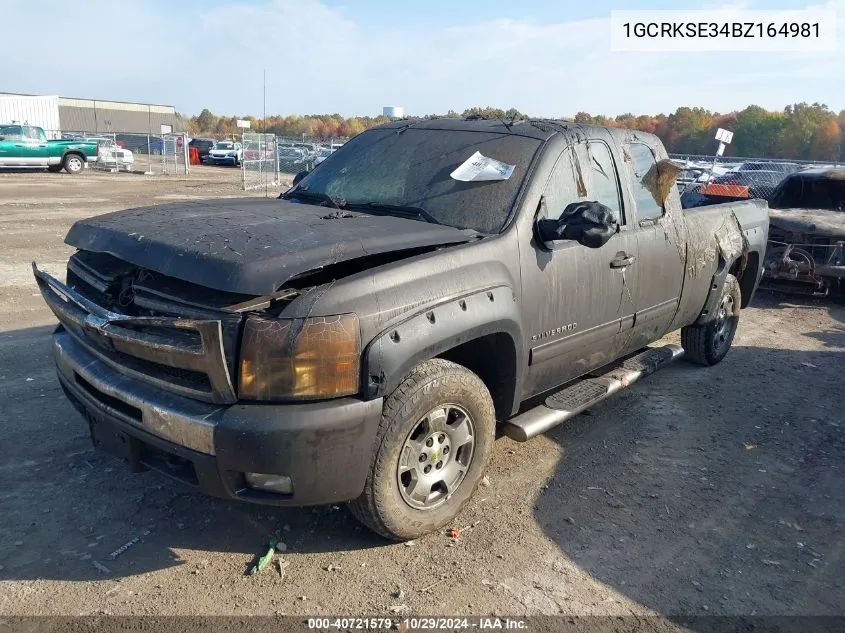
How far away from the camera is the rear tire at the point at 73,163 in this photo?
87.6 ft

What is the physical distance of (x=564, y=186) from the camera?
12.8 feet

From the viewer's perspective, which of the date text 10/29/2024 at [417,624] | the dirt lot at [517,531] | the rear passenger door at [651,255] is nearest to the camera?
the date text 10/29/2024 at [417,624]

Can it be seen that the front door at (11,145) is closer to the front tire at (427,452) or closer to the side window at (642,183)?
the side window at (642,183)

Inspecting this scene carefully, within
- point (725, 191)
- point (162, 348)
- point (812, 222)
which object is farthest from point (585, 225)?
point (725, 191)

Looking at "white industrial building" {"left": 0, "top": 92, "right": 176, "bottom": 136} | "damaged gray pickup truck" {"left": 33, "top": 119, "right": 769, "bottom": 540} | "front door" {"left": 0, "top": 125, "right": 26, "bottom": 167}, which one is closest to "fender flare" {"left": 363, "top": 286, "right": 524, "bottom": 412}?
"damaged gray pickup truck" {"left": 33, "top": 119, "right": 769, "bottom": 540}

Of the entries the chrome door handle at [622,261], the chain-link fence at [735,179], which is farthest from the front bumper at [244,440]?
the chain-link fence at [735,179]

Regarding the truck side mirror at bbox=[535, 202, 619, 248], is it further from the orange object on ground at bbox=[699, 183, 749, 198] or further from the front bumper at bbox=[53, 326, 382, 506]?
the orange object on ground at bbox=[699, 183, 749, 198]

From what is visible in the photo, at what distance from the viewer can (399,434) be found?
2889mm

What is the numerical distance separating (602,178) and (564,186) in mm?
456

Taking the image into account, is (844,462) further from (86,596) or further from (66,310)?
(66,310)

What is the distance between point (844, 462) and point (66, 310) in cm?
461

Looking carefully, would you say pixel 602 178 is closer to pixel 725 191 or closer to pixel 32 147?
pixel 725 191

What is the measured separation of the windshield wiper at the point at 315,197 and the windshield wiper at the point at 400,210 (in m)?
0.10

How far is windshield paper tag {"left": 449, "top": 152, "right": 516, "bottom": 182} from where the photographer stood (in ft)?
12.3
